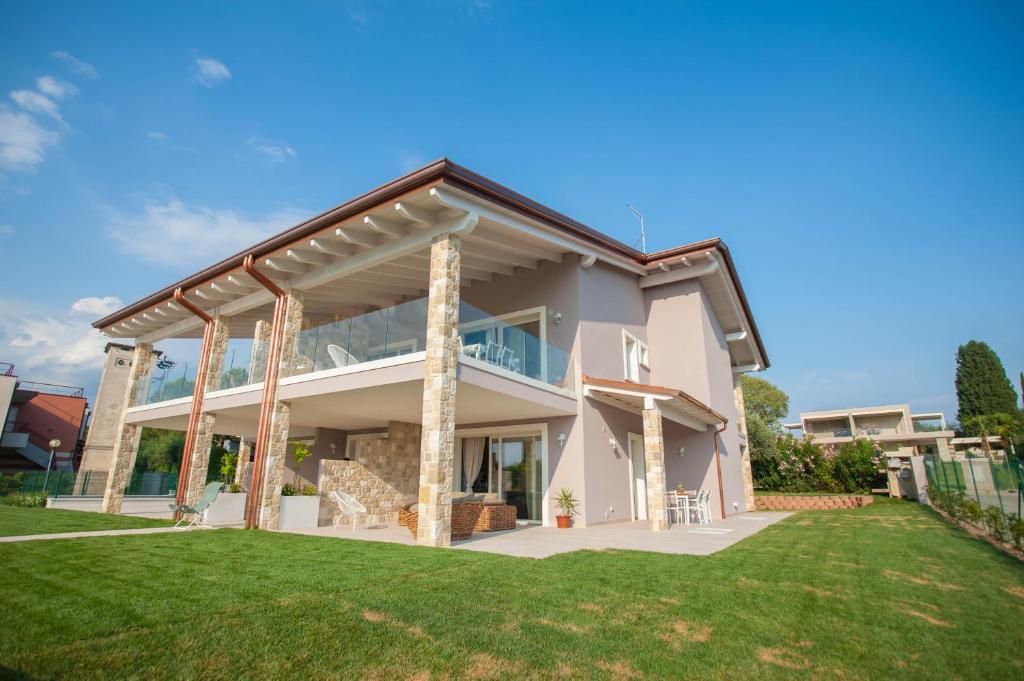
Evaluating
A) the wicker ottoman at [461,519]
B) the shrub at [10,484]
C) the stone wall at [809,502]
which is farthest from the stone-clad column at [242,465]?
the stone wall at [809,502]

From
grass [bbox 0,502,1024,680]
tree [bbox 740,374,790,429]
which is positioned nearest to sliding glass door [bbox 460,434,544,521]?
grass [bbox 0,502,1024,680]

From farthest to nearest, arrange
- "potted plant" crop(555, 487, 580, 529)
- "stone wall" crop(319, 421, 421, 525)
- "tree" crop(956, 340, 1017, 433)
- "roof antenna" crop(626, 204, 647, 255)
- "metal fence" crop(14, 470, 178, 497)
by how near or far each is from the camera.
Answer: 1. "tree" crop(956, 340, 1017, 433)
2. "metal fence" crop(14, 470, 178, 497)
3. "roof antenna" crop(626, 204, 647, 255)
4. "stone wall" crop(319, 421, 421, 525)
5. "potted plant" crop(555, 487, 580, 529)

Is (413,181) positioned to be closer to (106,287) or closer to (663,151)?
(663,151)

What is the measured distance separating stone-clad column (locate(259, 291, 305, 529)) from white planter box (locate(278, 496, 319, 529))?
161 mm

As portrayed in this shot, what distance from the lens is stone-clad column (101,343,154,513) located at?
1470cm

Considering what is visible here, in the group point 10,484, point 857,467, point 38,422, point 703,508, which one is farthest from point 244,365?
point 38,422

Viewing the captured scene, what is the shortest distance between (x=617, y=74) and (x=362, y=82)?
6576 mm

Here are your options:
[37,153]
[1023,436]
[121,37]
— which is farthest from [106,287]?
[1023,436]

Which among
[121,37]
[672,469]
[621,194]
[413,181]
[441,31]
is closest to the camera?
[413,181]

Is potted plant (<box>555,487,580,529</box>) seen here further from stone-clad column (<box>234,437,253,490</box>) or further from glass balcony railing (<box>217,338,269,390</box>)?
stone-clad column (<box>234,437,253,490</box>)

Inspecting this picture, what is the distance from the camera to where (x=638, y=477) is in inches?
574

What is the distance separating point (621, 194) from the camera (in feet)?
55.2

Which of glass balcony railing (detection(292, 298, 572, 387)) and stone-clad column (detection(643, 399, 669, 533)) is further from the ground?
glass balcony railing (detection(292, 298, 572, 387))

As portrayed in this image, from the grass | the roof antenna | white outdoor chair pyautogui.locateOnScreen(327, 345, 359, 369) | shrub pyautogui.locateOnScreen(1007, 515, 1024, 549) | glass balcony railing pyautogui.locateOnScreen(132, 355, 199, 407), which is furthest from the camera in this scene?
the roof antenna
